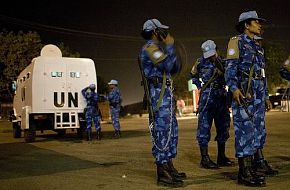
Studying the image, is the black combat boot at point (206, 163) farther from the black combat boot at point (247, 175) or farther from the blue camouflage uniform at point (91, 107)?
the blue camouflage uniform at point (91, 107)

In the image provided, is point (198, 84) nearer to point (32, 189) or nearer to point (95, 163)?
point (95, 163)

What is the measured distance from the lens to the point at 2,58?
3344cm

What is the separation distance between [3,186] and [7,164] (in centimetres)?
264

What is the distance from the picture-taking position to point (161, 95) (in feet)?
17.5

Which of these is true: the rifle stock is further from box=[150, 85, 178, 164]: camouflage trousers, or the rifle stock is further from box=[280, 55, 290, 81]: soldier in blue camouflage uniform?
box=[280, 55, 290, 81]: soldier in blue camouflage uniform

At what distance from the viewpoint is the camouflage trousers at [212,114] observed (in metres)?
6.53

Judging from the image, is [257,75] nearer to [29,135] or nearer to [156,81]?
[156,81]

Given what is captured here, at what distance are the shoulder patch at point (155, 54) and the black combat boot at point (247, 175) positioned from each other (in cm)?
163

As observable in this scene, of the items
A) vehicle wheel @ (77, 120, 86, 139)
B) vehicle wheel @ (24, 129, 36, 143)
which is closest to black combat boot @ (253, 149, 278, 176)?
vehicle wheel @ (77, 120, 86, 139)

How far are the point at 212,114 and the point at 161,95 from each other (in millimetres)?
1556

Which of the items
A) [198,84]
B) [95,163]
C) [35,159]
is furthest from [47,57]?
[198,84]

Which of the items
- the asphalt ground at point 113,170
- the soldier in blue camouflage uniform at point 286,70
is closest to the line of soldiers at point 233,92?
the asphalt ground at point 113,170

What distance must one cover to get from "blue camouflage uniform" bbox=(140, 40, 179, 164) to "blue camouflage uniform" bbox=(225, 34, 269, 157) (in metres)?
0.75

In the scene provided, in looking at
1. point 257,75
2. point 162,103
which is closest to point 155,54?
point 162,103
